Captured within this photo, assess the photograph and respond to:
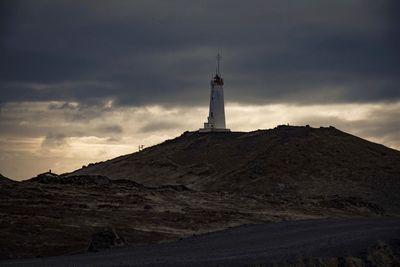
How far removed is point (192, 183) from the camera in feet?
224

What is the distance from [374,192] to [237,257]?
122 ft

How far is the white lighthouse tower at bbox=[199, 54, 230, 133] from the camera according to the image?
88.5 m

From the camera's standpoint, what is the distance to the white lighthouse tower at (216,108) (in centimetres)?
8850

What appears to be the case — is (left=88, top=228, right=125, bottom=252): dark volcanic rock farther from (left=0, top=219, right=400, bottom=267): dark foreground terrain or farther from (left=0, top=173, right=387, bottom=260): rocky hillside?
(left=0, top=219, right=400, bottom=267): dark foreground terrain

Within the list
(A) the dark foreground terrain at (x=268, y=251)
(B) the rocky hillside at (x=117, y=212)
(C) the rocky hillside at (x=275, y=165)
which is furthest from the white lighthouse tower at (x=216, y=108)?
(A) the dark foreground terrain at (x=268, y=251)

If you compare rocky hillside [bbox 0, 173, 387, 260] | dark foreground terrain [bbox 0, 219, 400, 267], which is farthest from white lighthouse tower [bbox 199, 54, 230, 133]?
dark foreground terrain [bbox 0, 219, 400, 267]

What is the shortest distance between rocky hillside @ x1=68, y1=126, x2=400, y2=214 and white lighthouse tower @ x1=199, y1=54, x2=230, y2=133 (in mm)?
2125

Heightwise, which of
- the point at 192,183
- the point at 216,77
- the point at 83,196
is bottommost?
the point at 83,196

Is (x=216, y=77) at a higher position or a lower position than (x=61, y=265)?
higher

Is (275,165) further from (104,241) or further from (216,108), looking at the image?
(104,241)

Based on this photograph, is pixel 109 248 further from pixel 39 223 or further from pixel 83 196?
pixel 83 196

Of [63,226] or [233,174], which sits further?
[233,174]

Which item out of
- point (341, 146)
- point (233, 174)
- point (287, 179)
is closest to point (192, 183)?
point (233, 174)

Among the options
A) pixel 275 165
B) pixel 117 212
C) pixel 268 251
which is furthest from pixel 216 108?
pixel 268 251
